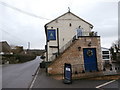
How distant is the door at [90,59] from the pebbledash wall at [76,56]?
0.32 m

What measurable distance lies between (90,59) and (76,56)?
1.60m

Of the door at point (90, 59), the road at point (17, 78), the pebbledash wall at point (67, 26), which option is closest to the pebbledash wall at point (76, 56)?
the door at point (90, 59)

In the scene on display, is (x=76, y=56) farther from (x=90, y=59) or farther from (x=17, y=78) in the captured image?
(x=17, y=78)

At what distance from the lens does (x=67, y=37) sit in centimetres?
2289

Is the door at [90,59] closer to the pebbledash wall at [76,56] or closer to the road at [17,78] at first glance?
the pebbledash wall at [76,56]

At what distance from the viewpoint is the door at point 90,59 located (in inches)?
611

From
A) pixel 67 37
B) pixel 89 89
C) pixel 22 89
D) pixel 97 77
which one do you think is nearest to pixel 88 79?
pixel 97 77

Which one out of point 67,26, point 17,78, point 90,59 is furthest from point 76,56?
point 67,26

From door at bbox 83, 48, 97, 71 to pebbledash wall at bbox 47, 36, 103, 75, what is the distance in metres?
0.32

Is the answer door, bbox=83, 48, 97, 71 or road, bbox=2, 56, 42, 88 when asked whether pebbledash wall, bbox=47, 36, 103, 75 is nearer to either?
door, bbox=83, 48, 97, 71

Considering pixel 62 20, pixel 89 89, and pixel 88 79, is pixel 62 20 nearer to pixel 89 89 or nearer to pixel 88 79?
pixel 88 79

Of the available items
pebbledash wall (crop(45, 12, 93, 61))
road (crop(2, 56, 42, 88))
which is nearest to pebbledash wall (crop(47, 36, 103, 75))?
road (crop(2, 56, 42, 88))

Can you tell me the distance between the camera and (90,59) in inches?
625

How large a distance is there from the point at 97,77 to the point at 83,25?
41.4 ft
